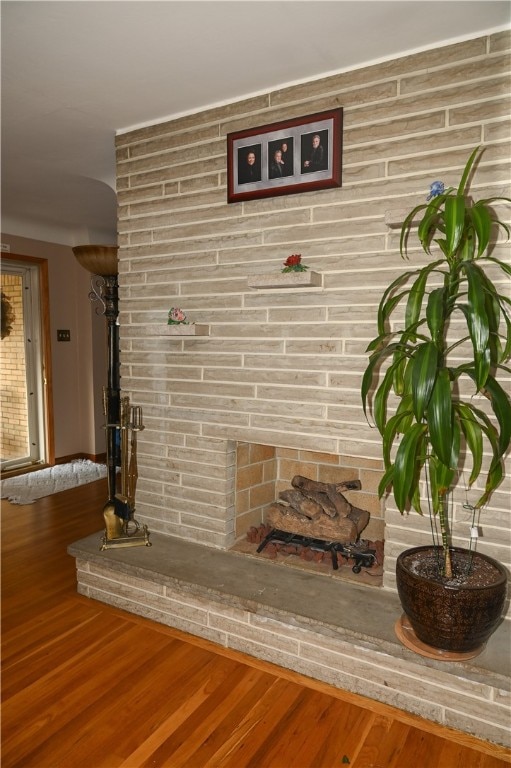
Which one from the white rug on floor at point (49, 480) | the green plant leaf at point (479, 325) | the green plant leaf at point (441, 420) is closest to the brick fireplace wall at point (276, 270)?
the green plant leaf at point (479, 325)

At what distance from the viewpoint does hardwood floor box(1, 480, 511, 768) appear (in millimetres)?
1687

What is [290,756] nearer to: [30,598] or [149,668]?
[149,668]

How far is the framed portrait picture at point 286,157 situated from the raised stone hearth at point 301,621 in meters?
1.72

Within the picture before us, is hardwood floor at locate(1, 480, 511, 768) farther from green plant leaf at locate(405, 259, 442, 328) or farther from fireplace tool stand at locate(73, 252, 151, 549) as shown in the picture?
green plant leaf at locate(405, 259, 442, 328)

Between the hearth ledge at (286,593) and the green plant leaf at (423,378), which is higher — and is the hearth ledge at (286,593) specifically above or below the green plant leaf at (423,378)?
below

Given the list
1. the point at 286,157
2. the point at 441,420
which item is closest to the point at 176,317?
the point at 286,157

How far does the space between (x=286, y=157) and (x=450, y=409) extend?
1.37m

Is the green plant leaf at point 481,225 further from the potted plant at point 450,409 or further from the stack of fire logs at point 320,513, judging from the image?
the stack of fire logs at point 320,513

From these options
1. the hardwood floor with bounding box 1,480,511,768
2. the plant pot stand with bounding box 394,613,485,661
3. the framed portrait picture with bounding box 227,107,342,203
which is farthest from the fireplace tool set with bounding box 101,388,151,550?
the plant pot stand with bounding box 394,613,485,661

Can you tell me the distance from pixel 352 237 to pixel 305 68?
2.38 ft

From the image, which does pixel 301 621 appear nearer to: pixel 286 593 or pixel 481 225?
pixel 286 593

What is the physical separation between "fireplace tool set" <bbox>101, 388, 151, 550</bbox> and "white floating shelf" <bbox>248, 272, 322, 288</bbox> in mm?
963

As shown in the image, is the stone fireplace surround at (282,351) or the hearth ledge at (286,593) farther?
the stone fireplace surround at (282,351)

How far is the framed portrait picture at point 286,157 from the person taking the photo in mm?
2191
